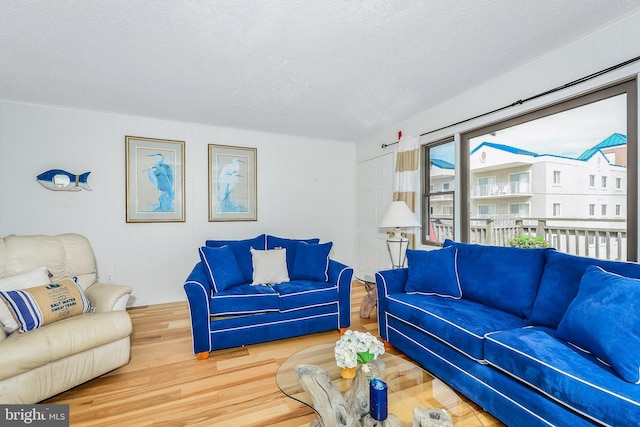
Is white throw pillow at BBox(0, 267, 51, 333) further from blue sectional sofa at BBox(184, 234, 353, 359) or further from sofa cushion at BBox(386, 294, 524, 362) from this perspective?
sofa cushion at BBox(386, 294, 524, 362)

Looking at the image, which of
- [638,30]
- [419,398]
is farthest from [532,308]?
[638,30]

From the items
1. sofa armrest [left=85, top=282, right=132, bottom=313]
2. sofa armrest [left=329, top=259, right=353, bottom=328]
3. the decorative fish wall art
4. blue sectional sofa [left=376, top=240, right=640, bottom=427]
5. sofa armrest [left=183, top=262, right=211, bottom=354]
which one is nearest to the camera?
blue sectional sofa [left=376, top=240, right=640, bottom=427]

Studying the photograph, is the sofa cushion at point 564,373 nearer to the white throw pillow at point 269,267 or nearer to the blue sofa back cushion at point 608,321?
the blue sofa back cushion at point 608,321

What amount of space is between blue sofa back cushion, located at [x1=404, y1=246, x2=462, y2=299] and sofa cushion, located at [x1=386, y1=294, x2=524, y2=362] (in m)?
0.07

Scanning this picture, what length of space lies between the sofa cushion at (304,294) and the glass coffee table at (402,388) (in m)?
0.98

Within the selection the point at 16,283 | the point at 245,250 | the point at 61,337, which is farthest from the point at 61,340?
the point at 245,250

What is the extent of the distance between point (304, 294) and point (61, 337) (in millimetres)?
1820

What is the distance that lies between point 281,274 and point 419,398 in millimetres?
2002

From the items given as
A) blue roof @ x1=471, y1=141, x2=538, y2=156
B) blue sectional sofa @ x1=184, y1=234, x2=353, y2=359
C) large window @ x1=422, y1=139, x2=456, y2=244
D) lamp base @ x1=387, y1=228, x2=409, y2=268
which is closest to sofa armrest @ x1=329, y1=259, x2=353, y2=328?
blue sectional sofa @ x1=184, y1=234, x2=353, y2=359

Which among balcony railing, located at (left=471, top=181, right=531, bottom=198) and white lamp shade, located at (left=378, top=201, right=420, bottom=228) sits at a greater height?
balcony railing, located at (left=471, top=181, right=531, bottom=198)

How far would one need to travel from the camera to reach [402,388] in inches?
59.0

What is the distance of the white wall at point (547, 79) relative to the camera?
1990 mm

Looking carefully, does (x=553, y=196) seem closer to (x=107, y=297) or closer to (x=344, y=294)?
(x=344, y=294)

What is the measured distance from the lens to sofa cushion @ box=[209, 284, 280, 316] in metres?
2.60
